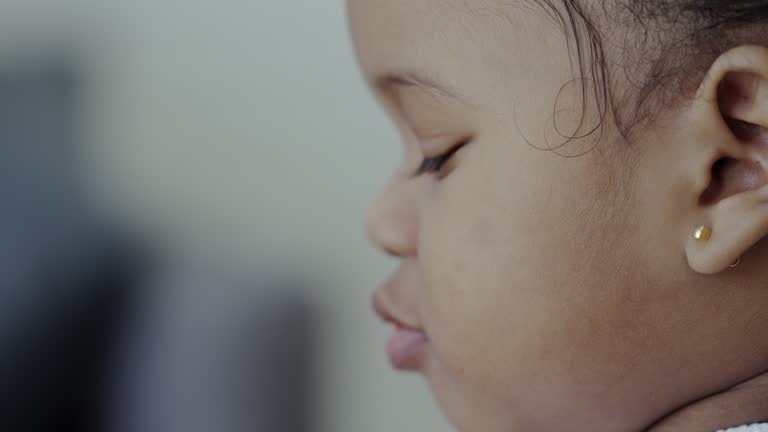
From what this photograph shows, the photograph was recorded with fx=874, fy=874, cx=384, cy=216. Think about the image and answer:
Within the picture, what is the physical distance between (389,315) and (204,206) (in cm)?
48

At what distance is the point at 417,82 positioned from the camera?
0.59 meters

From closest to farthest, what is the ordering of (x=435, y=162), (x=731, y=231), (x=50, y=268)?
1. (x=731, y=231)
2. (x=435, y=162)
3. (x=50, y=268)


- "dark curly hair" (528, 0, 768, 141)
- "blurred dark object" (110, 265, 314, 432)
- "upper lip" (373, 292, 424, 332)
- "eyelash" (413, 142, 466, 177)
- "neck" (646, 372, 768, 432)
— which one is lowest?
"blurred dark object" (110, 265, 314, 432)

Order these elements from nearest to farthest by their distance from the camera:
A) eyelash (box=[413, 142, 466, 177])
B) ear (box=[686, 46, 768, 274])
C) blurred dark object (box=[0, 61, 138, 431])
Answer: ear (box=[686, 46, 768, 274]), eyelash (box=[413, 142, 466, 177]), blurred dark object (box=[0, 61, 138, 431])

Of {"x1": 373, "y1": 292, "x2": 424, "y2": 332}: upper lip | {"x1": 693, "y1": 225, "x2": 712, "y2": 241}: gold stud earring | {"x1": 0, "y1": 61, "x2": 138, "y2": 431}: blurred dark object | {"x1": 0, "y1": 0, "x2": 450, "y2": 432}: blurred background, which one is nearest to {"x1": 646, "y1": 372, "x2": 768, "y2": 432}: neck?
{"x1": 693, "y1": 225, "x2": 712, "y2": 241}: gold stud earring

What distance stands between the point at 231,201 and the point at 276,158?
81 mm

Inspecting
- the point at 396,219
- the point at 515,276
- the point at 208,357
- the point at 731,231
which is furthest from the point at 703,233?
the point at 208,357

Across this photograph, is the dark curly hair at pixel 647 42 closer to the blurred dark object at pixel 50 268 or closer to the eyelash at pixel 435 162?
the eyelash at pixel 435 162

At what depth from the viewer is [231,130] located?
1.12m

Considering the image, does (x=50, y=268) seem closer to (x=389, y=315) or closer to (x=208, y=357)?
(x=208, y=357)

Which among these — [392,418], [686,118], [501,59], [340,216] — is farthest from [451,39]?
[392,418]

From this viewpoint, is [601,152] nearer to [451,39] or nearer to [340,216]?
[451,39]

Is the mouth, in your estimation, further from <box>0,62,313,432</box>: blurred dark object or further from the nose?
<box>0,62,313,432</box>: blurred dark object

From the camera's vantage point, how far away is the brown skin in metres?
0.53
